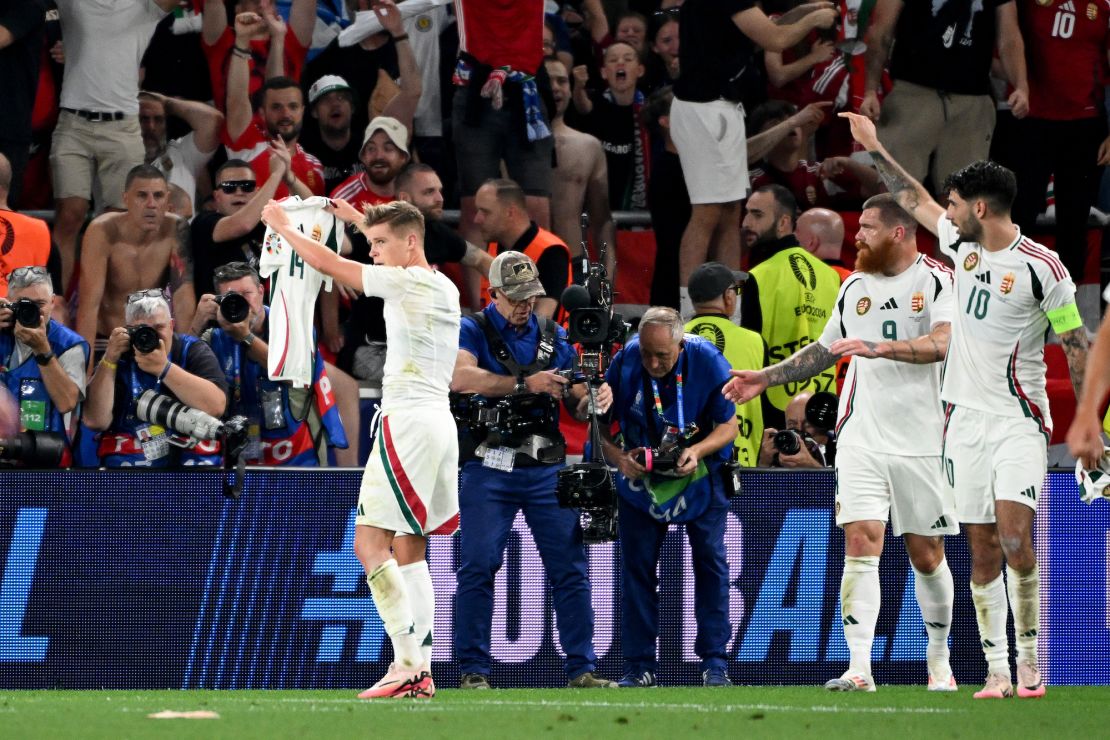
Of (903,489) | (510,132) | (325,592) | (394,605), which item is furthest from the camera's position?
(510,132)

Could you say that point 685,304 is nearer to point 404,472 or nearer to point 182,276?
point 182,276

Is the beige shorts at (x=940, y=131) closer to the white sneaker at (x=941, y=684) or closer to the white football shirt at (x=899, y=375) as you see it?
the white football shirt at (x=899, y=375)

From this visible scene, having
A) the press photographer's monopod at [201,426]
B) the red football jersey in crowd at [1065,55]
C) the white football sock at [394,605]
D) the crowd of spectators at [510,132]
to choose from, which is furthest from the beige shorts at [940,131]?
the white football sock at [394,605]

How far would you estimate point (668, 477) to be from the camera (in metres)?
9.91

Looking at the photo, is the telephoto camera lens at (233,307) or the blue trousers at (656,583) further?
the telephoto camera lens at (233,307)

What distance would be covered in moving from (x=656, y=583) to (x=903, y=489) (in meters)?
1.68

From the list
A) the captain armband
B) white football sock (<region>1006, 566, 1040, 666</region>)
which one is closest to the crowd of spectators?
white football sock (<region>1006, 566, 1040, 666</region>)

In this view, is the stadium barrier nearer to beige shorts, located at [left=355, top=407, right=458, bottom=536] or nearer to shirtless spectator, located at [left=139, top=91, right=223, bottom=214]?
beige shorts, located at [left=355, top=407, right=458, bottom=536]

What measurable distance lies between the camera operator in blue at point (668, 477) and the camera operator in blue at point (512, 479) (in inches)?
10.0

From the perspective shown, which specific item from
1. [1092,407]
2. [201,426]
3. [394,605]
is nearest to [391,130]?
[201,426]

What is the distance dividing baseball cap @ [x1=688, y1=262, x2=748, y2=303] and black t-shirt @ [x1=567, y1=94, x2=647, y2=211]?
10.7 feet

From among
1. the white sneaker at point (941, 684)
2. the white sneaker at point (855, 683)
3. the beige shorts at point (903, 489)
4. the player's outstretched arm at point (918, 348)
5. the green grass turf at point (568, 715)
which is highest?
the player's outstretched arm at point (918, 348)

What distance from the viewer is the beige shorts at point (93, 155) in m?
12.5

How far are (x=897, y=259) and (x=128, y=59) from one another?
6056 millimetres
